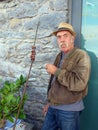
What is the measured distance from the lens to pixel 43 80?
3.44m

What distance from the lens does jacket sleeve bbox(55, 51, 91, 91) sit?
2.54 m

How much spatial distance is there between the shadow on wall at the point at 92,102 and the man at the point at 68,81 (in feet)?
1.61

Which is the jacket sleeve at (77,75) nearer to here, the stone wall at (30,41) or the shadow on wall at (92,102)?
the shadow on wall at (92,102)

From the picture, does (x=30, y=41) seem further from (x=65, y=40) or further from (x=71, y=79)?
(x=71, y=79)

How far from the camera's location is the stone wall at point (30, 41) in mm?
3234

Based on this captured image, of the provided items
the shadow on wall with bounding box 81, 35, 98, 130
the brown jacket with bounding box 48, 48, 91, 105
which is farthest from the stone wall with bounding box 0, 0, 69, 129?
the brown jacket with bounding box 48, 48, 91, 105

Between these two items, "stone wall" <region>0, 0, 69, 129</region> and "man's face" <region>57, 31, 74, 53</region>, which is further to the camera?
"stone wall" <region>0, 0, 69, 129</region>

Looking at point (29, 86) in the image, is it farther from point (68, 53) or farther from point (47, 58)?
point (68, 53)

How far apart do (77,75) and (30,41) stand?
1096mm

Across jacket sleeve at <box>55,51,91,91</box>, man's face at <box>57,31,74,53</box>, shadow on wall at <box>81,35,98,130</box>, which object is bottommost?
shadow on wall at <box>81,35,98,130</box>

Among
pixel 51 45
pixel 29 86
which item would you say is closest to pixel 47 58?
pixel 51 45

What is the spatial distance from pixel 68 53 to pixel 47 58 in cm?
68

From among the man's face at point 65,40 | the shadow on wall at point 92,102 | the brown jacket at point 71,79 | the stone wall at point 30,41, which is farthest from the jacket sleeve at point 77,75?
the stone wall at point 30,41

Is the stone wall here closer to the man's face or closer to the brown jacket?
the man's face
